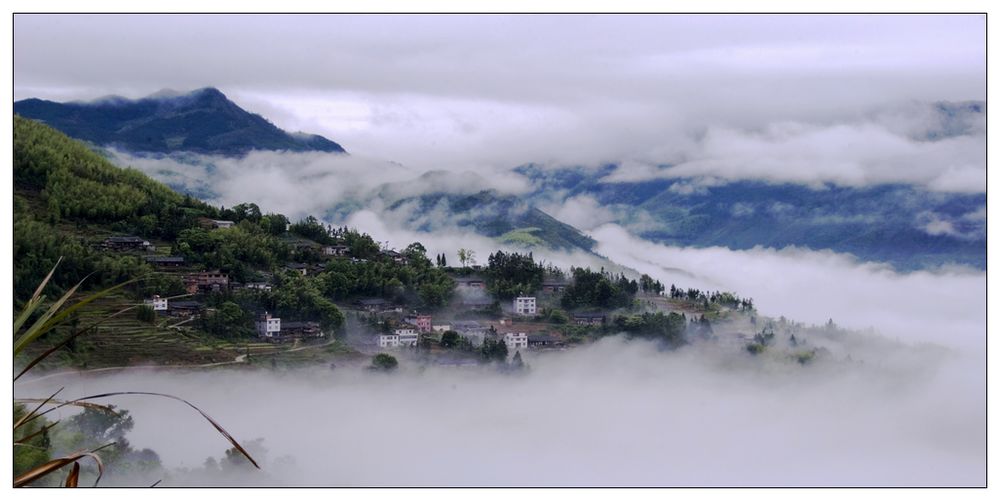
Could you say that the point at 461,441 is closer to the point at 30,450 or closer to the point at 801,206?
the point at 30,450

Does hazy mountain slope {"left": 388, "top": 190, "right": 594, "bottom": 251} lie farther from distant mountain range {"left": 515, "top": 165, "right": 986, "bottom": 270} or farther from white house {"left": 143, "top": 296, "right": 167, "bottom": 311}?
white house {"left": 143, "top": 296, "right": 167, "bottom": 311}

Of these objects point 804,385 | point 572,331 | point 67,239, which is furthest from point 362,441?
point 804,385

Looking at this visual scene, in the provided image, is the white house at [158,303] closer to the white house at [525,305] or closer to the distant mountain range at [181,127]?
the white house at [525,305]

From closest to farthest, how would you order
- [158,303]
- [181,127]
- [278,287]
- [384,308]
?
1. [158,303]
2. [278,287]
3. [384,308]
4. [181,127]

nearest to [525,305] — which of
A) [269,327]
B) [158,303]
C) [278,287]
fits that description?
[278,287]

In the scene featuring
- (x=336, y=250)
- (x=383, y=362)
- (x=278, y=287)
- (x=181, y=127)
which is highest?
(x=181, y=127)

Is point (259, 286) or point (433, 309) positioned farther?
point (433, 309)

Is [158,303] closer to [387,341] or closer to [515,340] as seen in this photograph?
[387,341]

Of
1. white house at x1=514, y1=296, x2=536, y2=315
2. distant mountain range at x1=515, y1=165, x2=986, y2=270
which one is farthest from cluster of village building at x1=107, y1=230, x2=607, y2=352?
distant mountain range at x1=515, y1=165, x2=986, y2=270
